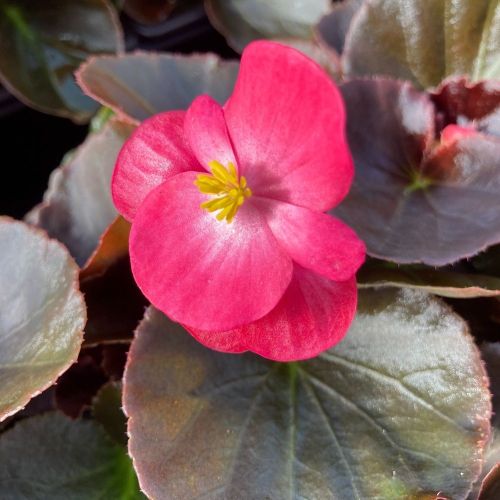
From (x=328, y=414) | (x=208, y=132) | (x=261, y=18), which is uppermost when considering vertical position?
(x=208, y=132)

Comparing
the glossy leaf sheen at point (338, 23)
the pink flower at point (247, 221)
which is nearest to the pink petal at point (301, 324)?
the pink flower at point (247, 221)

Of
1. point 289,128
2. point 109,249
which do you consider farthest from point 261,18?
point 289,128

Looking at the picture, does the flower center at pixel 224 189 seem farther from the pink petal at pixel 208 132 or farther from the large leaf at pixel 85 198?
the large leaf at pixel 85 198

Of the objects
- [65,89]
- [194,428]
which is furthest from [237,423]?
[65,89]

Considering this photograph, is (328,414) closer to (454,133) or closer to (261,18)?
(454,133)

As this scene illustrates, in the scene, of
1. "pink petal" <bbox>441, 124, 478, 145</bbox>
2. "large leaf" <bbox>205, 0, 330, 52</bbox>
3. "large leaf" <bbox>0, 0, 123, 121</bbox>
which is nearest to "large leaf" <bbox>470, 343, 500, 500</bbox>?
"pink petal" <bbox>441, 124, 478, 145</bbox>

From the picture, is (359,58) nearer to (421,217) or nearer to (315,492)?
(421,217)
